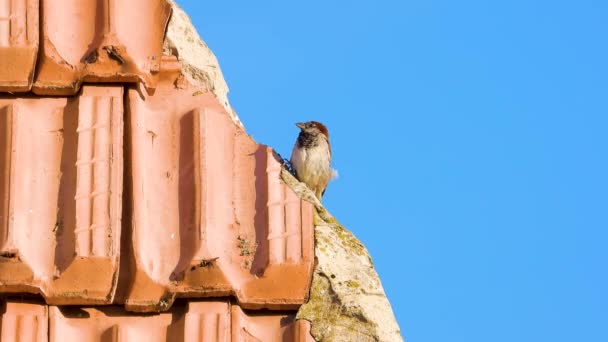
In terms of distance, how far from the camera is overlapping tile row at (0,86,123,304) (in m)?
3.00

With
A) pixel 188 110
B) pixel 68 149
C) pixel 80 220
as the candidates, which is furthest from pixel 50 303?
pixel 188 110

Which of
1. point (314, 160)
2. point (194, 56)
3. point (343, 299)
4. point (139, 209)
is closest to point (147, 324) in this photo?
point (139, 209)

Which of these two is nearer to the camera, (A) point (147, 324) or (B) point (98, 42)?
(A) point (147, 324)

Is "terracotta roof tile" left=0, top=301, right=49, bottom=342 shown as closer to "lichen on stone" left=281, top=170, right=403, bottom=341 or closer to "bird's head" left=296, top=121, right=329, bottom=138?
"lichen on stone" left=281, top=170, right=403, bottom=341

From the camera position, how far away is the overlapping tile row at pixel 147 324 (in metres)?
2.98

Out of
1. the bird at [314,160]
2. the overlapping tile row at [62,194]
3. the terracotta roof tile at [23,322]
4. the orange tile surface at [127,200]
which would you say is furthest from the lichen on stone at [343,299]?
the bird at [314,160]

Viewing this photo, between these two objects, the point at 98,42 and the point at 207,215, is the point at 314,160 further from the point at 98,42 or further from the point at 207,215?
the point at 207,215

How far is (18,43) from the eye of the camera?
3.29m

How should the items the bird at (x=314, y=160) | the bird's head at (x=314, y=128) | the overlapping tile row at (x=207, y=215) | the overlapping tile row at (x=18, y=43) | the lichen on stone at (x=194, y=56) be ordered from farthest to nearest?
the bird's head at (x=314, y=128) → the bird at (x=314, y=160) → the lichen on stone at (x=194, y=56) → the overlapping tile row at (x=18, y=43) → the overlapping tile row at (x=207, y=215)

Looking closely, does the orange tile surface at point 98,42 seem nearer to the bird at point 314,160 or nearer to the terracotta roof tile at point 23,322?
the terracotta roof tile at point 23,322

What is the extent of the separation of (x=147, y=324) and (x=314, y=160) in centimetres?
495

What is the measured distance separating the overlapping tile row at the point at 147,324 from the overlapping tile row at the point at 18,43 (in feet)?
1.90

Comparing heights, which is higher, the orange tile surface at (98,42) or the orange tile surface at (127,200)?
the orange tile surface at (98,42)

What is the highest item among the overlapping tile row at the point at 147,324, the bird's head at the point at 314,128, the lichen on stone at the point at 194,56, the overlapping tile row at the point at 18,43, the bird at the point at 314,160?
the bird's head at the point at 314,128
